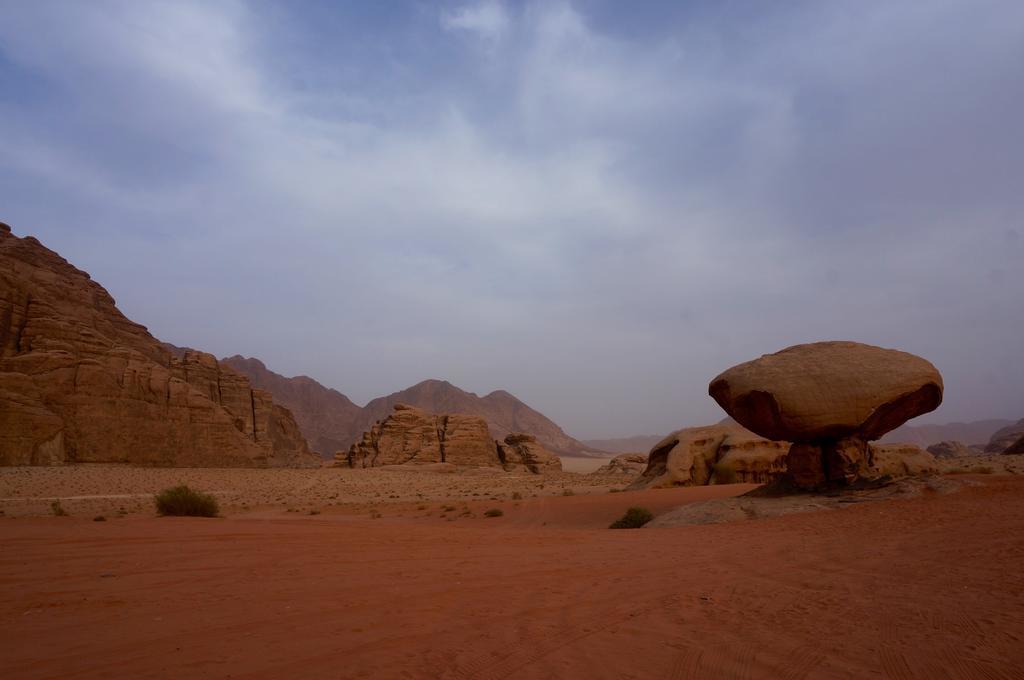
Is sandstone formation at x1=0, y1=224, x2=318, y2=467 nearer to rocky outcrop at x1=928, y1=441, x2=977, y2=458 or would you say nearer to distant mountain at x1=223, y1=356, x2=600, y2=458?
rocky outcrop at x1=928, y1=441, x2=977, y2=458

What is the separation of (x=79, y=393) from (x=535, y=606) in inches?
1792

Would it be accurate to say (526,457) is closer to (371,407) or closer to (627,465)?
(627,465)

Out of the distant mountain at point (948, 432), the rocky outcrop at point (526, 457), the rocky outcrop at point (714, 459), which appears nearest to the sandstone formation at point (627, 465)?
the rocky outcrop at point (526, 457)

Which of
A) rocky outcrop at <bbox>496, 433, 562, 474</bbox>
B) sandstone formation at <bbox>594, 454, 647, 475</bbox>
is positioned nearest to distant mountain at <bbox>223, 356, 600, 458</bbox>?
rocky outcrop at <bbox>496, 433, 562, 474</bbox>

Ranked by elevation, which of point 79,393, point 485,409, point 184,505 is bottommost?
point 184,505

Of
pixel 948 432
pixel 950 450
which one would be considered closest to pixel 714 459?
pixel 950 450

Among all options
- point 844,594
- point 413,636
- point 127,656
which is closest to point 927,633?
point 844,594

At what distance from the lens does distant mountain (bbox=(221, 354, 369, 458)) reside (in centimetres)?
14275

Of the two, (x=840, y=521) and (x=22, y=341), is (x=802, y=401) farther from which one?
(x=22, y=341)

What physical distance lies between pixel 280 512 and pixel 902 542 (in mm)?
20699

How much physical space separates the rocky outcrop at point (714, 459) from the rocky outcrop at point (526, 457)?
115 feet

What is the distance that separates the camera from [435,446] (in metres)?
57.9

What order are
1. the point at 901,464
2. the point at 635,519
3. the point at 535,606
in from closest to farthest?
the point at 535,606 < the point at 635,519 < the point at 901,464

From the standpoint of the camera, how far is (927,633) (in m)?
4.19
